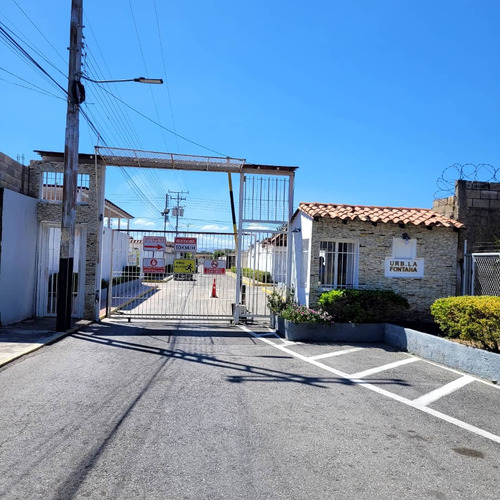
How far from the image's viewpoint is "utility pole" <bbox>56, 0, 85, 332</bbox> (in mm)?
10062

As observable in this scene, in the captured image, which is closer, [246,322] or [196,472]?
[196,472]

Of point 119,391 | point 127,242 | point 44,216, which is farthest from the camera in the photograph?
point 127,242

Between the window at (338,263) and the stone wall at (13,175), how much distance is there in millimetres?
8202

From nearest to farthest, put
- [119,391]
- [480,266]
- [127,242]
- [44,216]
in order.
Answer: [119,391]
[480,266]
[44,216]
[127,242]

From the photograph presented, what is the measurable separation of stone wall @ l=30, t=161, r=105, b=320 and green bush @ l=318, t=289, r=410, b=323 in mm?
6224

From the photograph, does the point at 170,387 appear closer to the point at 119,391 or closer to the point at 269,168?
the point at 119,391

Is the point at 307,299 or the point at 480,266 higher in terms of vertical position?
the point at 480,266

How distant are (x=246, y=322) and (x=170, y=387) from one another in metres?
6.66

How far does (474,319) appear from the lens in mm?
8070

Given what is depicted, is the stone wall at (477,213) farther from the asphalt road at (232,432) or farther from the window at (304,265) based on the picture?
the asphalt road at (232,432)

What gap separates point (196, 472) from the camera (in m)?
3.67

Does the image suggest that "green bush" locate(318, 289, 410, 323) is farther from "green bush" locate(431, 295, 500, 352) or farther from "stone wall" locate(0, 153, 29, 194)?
"stone wall" locate(0, 153, 29, 194)

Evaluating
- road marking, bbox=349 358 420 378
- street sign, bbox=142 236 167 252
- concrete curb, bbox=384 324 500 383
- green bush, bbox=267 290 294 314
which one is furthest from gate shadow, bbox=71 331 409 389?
street sign, bbox=142 236 167 252

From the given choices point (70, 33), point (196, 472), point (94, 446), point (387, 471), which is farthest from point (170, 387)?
point (70, 33)
